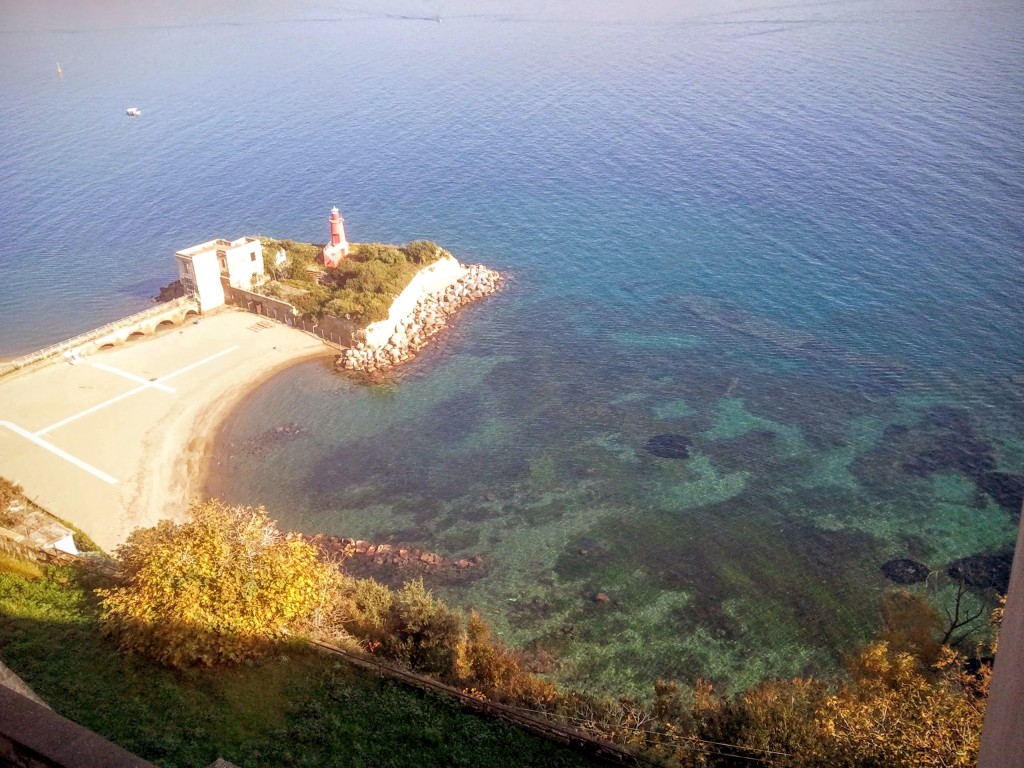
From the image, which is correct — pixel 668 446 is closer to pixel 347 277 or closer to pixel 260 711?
pixel 260 711

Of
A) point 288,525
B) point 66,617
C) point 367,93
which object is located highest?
point 367,93

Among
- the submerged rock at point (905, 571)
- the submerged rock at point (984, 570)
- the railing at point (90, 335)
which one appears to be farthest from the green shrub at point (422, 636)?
the railing at point (90, 335)

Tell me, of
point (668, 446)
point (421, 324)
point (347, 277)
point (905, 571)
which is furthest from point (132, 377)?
point (905, 571)

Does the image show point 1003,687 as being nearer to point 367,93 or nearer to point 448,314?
point 448,314

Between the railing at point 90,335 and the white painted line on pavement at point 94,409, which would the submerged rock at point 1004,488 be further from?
the railing at point 90,335

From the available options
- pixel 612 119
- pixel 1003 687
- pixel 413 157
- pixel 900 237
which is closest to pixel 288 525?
pixel 1003 687

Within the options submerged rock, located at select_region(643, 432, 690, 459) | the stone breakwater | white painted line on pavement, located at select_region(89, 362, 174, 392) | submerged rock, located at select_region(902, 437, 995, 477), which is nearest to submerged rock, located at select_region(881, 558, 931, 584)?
submerged rock, located at select_region(902, 437, 995, 477)
